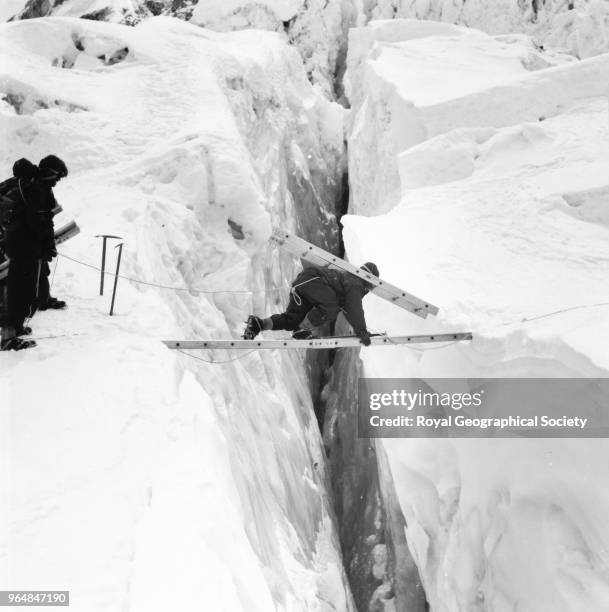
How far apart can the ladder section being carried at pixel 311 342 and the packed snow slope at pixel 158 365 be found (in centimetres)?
19

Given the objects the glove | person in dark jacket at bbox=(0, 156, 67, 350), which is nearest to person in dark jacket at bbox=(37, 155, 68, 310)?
person in dark jacket at bbox=(0, 156, 67, 350)

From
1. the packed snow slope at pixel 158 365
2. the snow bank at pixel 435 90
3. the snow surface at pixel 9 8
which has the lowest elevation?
the packed snow slope at pixel 158 365

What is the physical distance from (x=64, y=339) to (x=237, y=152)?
3825 millimetres

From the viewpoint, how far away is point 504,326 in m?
4.16

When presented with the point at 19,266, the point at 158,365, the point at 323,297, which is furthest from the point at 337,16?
the point at 158,365

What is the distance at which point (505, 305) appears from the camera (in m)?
4.44

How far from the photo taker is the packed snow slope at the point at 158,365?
227cm

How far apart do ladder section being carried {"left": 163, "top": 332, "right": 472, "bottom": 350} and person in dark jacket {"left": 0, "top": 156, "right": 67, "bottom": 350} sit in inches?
34.0

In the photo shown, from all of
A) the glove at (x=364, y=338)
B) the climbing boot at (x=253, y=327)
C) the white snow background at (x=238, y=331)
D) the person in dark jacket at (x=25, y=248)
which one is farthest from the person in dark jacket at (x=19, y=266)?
A: the glove at (x=364, y=338)

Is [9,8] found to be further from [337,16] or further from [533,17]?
[533,17]

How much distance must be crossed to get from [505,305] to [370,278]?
112 centimetres

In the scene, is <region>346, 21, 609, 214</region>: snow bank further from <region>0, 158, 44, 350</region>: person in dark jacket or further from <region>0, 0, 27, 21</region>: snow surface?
<region>0, 0, 27, 21</region>: snow surface

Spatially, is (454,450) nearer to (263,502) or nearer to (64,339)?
(263,502)

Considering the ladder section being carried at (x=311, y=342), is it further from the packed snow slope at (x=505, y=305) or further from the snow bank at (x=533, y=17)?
the snow bank at (x=533, y=17)
